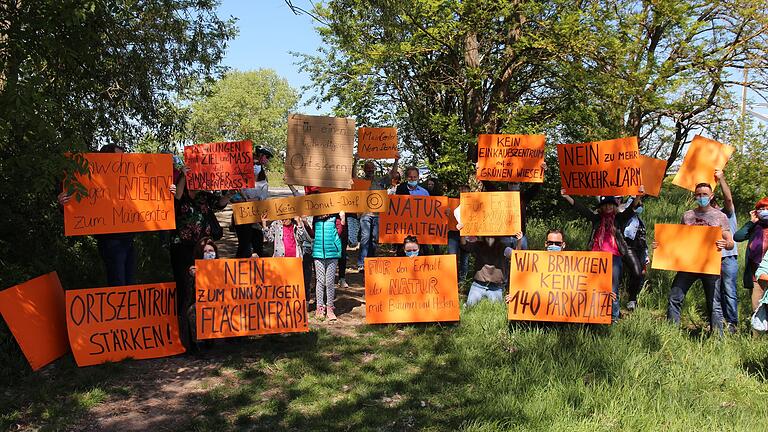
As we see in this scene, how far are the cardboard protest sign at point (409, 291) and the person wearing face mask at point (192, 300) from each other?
1.84 metres

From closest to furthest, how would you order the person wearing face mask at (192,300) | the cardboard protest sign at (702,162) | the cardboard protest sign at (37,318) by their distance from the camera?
the cardboard protest sign at (37,318) < the person wearing face mask at (192,300) < the cardboard protest sign at (702,162)

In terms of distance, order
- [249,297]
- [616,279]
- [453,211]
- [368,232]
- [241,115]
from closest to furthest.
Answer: [249,297], [616,279], [453,211], [368,232], [241,115]

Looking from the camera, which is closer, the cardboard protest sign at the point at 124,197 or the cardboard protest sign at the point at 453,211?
the cardboard protest sign at the point at 124,197

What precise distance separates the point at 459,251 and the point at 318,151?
12.5 ft

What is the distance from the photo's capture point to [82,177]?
245 inches

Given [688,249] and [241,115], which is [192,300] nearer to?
[688,249]

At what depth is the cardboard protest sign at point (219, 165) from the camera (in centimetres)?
680

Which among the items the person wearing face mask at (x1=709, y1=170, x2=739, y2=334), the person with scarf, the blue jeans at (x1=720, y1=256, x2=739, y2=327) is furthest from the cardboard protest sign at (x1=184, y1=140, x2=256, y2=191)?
the blue jeans at (x1=720, y1=256, x2=739, y2=327)

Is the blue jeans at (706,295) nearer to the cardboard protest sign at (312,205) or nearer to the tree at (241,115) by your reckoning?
the cardboard protest sign at (312,205)

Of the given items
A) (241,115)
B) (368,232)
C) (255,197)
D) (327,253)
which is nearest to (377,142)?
(368,232)

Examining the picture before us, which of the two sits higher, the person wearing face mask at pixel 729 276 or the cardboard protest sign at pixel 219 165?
the cardboard protest sign at pixel 219 165

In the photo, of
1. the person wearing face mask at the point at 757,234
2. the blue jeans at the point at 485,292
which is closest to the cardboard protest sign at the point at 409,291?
the blue jeans at the point at 485,292

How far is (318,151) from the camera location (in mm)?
6855

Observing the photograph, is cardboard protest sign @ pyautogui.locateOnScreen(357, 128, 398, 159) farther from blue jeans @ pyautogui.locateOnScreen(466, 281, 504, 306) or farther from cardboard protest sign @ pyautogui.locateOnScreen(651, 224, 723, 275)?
cardboard protest sign @ pyautogui.locateOnScreen(651, 224, 723, 275)
